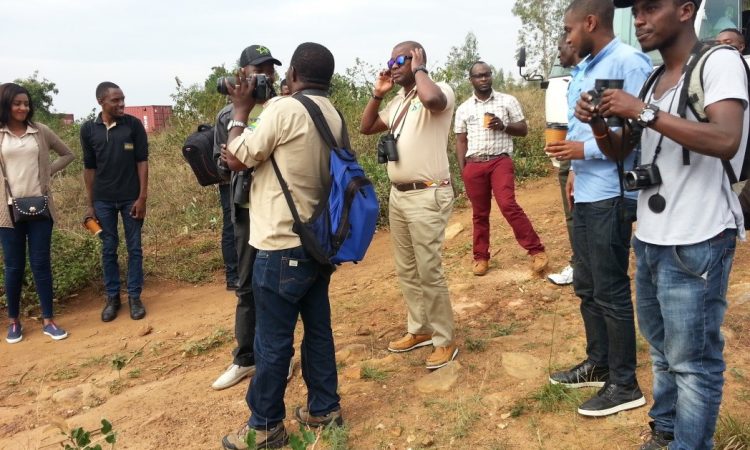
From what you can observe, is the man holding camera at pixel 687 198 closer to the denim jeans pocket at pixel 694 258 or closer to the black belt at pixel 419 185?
the denim jeans pocket at pixel 694 258

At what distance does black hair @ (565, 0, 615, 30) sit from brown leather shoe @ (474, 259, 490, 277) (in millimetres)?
2897

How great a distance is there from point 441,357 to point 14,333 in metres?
3.55

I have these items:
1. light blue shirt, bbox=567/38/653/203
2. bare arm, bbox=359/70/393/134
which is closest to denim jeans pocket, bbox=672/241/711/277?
light blue shirt, bbox=567/38/653/203

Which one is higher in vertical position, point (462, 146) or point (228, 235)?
point (462, 146)

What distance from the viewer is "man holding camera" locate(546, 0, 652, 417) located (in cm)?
264

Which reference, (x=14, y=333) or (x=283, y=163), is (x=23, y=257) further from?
(x=283, y=163)

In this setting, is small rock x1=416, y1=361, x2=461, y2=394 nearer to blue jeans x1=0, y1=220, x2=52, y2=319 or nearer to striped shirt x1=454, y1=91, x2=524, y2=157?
striped shirt x1=454, y1=91, x2=524, y2=157

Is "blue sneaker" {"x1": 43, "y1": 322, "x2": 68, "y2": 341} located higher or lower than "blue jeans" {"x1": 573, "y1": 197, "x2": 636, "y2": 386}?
lower

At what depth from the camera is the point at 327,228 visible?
2688 millimetres

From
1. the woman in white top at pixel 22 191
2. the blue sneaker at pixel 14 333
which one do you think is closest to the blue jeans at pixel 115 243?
the woman in white top at pixel 22 191

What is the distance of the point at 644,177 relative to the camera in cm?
211

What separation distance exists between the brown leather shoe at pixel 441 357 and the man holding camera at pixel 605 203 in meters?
0.90

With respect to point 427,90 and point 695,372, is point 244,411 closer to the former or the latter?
point 427,90

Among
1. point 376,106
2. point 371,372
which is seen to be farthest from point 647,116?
point 371,372
